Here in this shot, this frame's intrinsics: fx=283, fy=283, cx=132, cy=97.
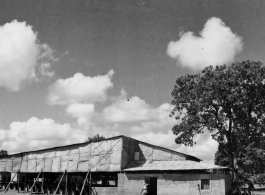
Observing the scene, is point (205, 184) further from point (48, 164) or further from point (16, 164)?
point (16, 164)

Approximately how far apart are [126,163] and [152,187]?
12.0ft

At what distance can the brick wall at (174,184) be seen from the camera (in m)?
23.1

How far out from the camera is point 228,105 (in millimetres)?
30062

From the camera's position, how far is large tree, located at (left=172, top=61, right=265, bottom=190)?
28.9 metres

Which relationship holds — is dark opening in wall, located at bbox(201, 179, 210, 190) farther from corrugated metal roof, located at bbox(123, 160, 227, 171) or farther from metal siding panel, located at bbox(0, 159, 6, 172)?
metal siding panel, located at bbox(0, 159, 6, 172)

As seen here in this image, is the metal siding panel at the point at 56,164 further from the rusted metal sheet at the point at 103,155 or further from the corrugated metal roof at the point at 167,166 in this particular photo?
the corrugated metal roof at the point at 167,166

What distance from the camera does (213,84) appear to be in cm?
2920

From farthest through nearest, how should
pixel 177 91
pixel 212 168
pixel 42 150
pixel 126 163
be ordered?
pixel 42 150, pixel 177 91, pixel 126 163, pixel 212 168

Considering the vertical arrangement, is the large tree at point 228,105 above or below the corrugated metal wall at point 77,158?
→ above

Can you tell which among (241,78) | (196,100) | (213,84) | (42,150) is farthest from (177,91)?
(42,150)

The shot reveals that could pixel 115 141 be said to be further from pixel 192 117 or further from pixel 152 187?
pixel 192 117

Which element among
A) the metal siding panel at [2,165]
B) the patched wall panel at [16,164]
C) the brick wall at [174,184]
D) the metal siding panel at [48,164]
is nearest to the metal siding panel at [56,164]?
the metal siding panel at [48,164]

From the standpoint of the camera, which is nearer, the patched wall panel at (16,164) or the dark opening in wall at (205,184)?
the dark opening in wall at (205,184)

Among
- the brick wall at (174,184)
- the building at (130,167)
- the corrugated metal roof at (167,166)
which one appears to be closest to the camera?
the brick wall at (174,184)
